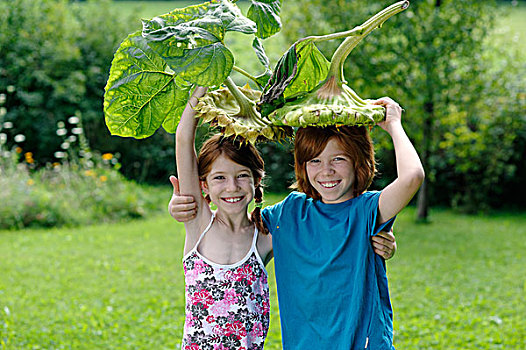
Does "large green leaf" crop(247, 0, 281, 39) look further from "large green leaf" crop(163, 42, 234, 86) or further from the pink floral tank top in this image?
the pink floral tank top

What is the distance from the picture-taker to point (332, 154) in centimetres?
238

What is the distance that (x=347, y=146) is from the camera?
2.37 metres

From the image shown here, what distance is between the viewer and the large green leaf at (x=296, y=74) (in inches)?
86.9

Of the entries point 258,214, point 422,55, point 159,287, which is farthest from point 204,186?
point 422,55

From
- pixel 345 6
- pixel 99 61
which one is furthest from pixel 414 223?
pixel 99 61

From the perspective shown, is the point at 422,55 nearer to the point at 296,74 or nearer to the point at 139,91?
the point at 296,74

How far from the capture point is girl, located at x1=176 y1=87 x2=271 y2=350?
8.13 feet

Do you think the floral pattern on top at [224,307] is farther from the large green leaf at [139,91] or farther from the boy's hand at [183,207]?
the large green leaf at [139,91]

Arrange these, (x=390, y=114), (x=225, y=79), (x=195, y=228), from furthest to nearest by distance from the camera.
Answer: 1. (x=195, y=228)
2. (x=390, y=114)
3. (x=225, y=79)

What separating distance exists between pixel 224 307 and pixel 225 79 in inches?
36.1

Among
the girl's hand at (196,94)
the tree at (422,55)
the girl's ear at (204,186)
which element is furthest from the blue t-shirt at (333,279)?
the tree at (422,55)

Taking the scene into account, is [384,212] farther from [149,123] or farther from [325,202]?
[149,123]

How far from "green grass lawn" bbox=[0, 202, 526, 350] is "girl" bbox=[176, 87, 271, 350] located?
92.0 inches

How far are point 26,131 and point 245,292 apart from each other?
9.91m
